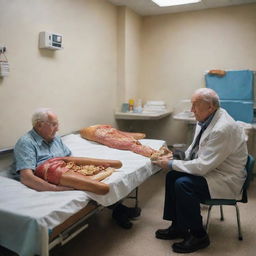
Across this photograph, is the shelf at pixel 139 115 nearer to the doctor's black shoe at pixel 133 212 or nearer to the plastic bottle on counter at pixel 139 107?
the plastic bottle on counter at pixel 139 107

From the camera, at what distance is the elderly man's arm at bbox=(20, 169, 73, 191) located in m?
1.85

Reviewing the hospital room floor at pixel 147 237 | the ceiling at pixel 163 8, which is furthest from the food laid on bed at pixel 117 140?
the ceiling at pixel 163 8

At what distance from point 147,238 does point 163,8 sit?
10.00 ft

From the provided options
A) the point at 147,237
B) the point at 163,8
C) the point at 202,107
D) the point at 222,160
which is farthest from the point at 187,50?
the point at 147,237

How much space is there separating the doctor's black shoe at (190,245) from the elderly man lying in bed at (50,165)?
29.2 inches

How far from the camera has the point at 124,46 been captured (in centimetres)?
399

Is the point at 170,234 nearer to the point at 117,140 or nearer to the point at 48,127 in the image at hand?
the point at 117,140

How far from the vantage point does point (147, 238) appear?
2328mm

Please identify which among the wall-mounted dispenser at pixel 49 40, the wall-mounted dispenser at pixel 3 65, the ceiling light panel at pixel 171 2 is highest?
the ceiling light panel at pixel 171 2

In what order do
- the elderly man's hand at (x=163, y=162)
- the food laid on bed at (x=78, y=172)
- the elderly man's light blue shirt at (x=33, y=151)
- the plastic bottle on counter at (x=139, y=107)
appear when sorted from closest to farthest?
the food laid on bed at (x=78, y=172) < the elderly man's light blue shirt at (x=33, y=151) < the elderly man's hand at (x=163, y=162) < the plastic bottle on counter at (x=139, y=107)

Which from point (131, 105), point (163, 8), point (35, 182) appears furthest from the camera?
point (131, 105)

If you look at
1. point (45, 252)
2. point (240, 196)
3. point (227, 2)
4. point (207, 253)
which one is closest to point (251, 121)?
point (227, 2)

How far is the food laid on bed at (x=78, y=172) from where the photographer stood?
1.81 metres

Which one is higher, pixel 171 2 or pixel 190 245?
pixel 171 2
